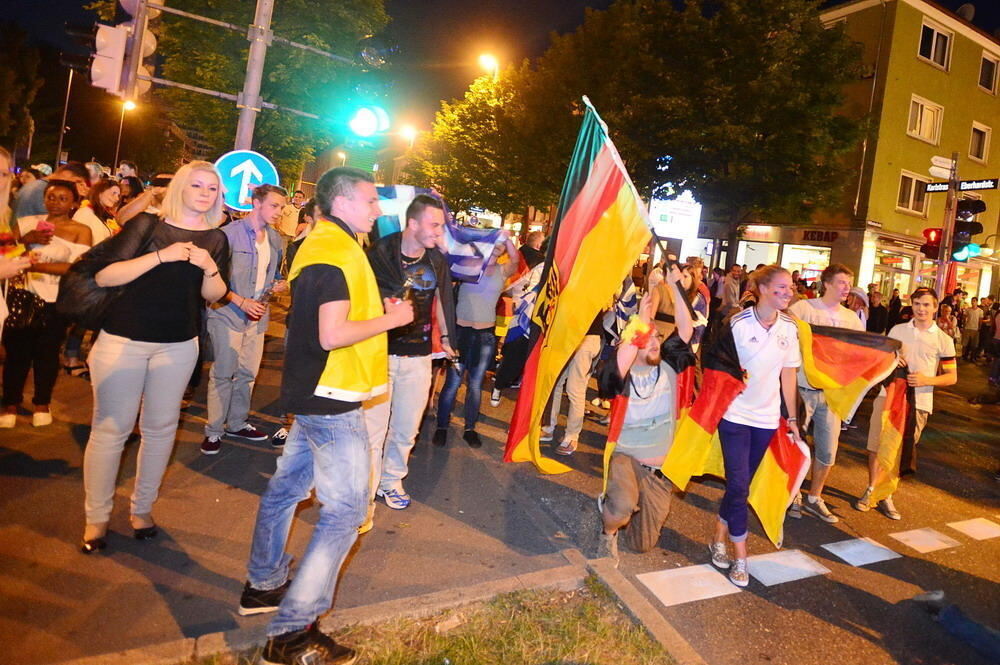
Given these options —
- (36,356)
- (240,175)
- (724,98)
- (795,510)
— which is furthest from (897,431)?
(724,98)

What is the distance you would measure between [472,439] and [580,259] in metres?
3.36

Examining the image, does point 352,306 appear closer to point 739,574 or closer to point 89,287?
point 89,287

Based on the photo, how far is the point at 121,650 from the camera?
2.84 metres

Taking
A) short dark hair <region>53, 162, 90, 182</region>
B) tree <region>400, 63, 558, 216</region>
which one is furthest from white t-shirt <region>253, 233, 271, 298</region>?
tree <region>400, 63, 558, 216</region>

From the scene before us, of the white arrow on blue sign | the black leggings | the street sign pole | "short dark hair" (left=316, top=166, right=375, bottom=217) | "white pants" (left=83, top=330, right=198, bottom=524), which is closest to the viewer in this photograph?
"short dark hair" (left=316, top=166, right=375, bottom=217)

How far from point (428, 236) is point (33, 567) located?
281cm

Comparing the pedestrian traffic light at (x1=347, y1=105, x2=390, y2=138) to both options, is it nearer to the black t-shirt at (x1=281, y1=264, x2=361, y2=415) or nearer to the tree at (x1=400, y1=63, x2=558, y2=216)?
the black t-shirt at (x1=281, y1=264, x2=361, y2=415)

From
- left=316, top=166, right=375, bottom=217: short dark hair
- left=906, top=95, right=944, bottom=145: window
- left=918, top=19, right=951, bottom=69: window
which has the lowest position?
left=316, top=166, right=375, bottom=217: short dark hair

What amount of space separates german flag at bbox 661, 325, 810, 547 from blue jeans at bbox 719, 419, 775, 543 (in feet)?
0.40

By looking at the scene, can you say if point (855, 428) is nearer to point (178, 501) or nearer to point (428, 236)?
point (428, 236)

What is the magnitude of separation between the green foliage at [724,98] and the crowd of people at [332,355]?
15.0 m

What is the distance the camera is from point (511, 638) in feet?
10.6

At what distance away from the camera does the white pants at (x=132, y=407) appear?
11.3 feet

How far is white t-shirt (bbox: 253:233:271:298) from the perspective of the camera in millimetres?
5391
